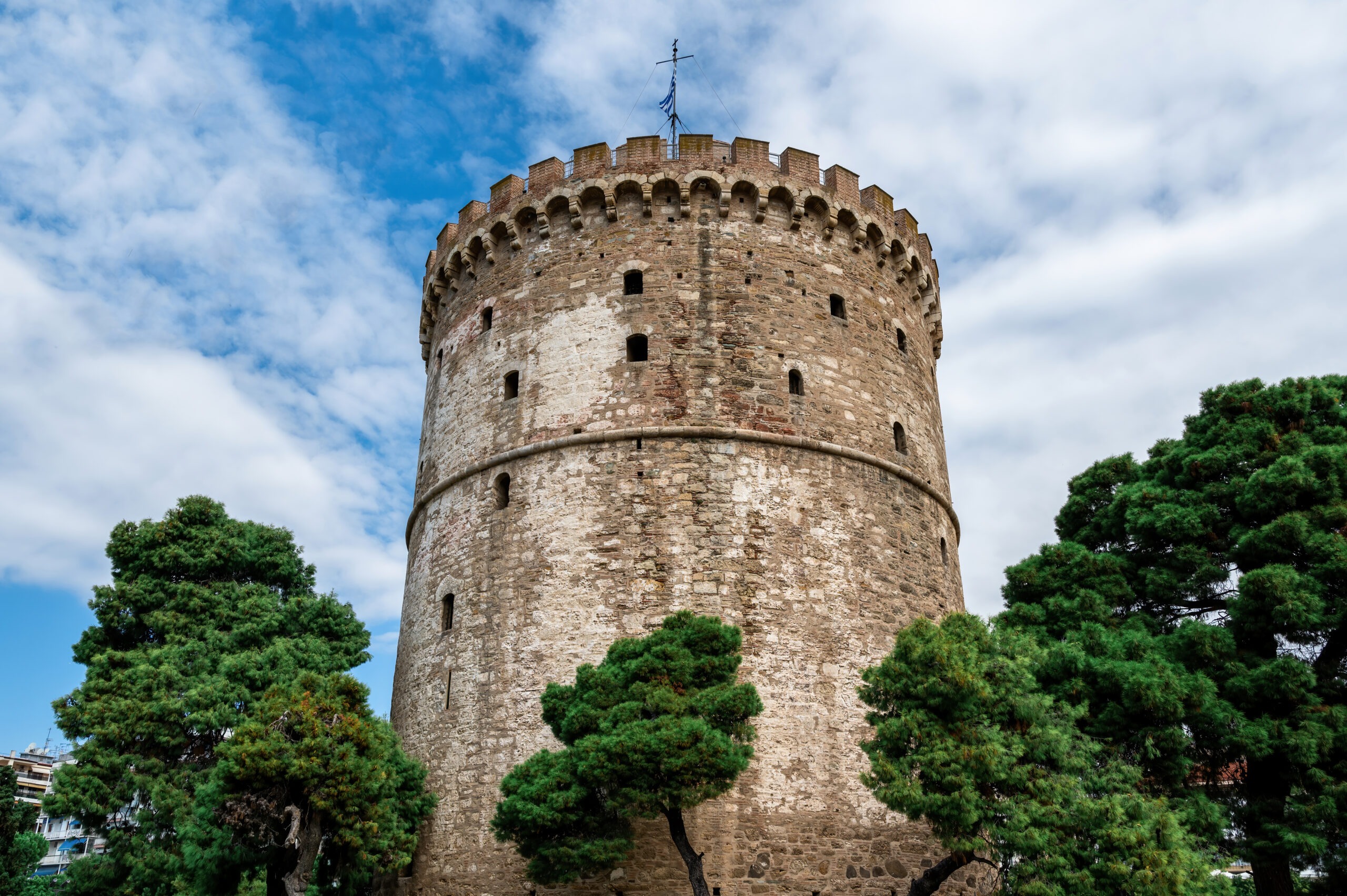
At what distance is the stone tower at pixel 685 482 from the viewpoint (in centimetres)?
1271

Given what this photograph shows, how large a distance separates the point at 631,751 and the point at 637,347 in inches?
272

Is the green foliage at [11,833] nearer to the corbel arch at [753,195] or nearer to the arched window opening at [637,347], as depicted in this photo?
the arched window opening at [637,347]

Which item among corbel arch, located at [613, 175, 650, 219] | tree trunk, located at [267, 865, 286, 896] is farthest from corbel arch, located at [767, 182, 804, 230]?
tree trunk, located at [267, 865, 286, 896]

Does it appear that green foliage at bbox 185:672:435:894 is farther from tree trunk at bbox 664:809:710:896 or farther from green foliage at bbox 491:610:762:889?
tree trunk at bbox 664:809:710:896

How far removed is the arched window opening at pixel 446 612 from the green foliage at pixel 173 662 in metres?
2.12

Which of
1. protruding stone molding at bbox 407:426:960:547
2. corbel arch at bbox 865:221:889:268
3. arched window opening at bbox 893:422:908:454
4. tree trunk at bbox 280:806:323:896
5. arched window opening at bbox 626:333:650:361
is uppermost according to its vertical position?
corbel arch at bbox 865:221:889:268

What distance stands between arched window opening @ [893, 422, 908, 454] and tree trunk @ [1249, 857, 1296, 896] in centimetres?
706

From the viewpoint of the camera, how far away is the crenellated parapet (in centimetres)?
1570

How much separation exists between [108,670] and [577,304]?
352 inches

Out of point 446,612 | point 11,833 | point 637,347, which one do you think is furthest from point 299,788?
point 11,833

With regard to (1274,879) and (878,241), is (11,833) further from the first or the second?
(1274,879)

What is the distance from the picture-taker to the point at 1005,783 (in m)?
9.52

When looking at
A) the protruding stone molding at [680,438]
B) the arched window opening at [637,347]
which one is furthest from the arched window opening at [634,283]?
the protruding stone molding at [680,438]

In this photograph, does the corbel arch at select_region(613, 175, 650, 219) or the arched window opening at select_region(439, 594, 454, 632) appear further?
the corbel arch at select_region(613, 175, 650, 219)
